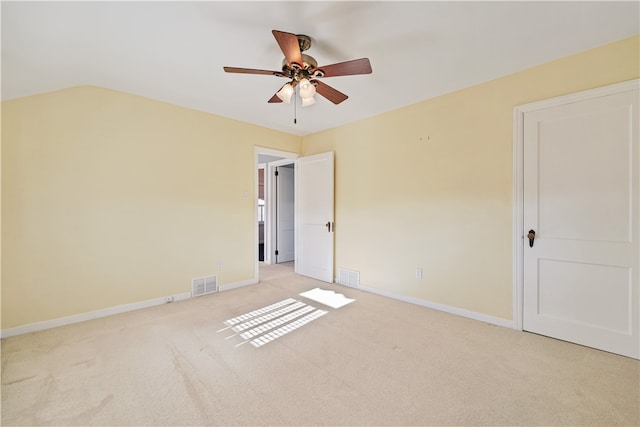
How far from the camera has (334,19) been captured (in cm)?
190

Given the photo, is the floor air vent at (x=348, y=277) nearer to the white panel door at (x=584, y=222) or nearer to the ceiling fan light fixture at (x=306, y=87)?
the white panel door at (x=584, y=222)

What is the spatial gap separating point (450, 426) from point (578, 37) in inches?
118

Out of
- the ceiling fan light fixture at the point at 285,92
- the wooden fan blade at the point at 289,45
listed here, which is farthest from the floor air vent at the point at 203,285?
the wooden fan blade at the point at 289,45

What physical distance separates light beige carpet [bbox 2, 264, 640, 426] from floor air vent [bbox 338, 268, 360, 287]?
1.23m

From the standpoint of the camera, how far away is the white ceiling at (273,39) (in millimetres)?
1795

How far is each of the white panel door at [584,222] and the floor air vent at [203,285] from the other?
3.75 m

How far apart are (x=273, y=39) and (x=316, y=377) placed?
262cm

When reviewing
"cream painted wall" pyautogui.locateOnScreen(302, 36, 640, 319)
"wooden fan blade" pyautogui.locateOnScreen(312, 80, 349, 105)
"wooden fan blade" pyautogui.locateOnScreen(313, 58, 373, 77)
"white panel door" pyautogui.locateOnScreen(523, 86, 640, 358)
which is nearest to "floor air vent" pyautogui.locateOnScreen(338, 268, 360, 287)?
"cream painted wall" pyautogui.locateOnScreen(302, 36, 640, 319)

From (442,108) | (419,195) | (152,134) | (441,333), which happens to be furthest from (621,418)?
(152,134)

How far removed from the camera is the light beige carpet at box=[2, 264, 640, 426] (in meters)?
1.58

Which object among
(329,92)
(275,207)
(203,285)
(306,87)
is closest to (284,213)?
(275,207)

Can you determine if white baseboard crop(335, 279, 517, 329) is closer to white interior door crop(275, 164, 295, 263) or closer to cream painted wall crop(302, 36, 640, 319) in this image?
cream painted wall crop(302, 36, 640, 319)

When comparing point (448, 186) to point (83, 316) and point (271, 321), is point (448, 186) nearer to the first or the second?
point (271, 321)

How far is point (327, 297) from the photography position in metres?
3.65
